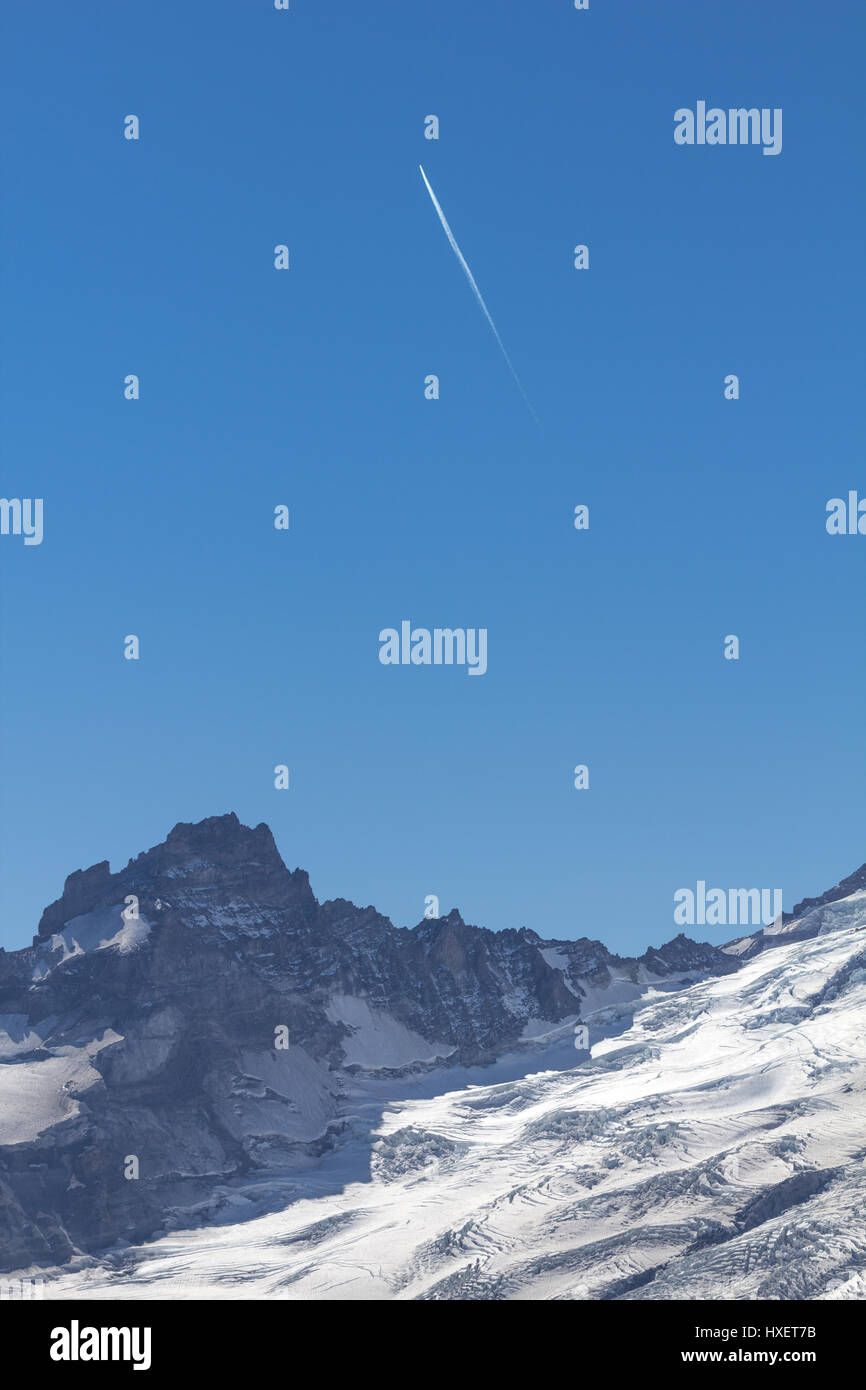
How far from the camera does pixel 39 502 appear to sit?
18312 centimetres
